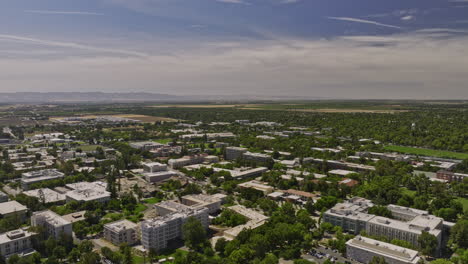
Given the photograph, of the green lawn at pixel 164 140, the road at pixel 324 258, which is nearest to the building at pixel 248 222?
the road at pixel 324 258

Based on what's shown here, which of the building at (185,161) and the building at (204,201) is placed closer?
the building at (204,201)

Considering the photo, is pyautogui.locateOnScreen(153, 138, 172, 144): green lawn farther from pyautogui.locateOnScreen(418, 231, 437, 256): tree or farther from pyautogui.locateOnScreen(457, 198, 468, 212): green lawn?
pyautogui.locateOnScreen(418, 231, 437, 256): tree

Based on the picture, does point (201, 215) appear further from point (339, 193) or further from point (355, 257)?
point (339, 193)

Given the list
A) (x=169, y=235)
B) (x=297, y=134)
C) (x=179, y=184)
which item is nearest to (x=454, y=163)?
(x=297, y=134)

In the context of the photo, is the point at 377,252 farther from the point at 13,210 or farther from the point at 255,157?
the point at 255,157

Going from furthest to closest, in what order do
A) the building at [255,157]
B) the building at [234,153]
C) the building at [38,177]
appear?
1. the building at [234,153]
2. the building at [255,157]
3. the building at [38,177]

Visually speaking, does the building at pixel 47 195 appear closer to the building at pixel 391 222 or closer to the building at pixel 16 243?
the building at pixel 16 243
